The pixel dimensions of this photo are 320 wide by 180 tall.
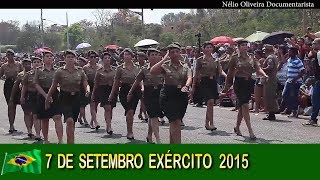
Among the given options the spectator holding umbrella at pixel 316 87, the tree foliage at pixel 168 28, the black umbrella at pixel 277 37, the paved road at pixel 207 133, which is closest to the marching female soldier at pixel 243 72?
the paved road at pixel 207 133

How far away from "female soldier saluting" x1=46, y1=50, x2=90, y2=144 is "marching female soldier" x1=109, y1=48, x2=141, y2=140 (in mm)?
2267

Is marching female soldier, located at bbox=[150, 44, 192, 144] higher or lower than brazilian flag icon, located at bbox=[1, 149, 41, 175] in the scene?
higher

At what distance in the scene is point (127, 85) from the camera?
42.5ft

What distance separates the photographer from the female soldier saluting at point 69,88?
10461 mm

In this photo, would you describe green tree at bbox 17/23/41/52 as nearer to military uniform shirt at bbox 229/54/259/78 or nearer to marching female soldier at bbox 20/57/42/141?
marching female soldier at bbox 20/57/42/141

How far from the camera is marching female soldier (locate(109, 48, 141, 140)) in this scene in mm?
12773

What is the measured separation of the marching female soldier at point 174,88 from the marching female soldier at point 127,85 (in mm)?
2823

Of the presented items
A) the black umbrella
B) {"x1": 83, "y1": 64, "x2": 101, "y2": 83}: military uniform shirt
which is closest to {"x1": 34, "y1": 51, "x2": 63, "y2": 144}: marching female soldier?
{"x1": 83, "y1": 64, "x2": 101, "y2": 83}: military uniform shirt

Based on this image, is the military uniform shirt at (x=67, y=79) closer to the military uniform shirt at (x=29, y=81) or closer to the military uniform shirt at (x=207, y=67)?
the military uniform shirt at (x=29, y=81)

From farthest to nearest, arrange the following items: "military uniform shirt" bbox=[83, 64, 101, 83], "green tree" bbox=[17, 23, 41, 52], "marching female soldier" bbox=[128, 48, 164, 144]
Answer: "green tree" bbox=[17, 23, 41, 52], "military uniform shirt" bbox=[83, 64, 101, 83], "marching female soldier" bbox=[128, 48, 164, 144]

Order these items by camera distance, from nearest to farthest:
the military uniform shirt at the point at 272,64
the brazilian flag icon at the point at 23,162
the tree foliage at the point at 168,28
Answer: the brazilian flag icon at the point at 23,162
the military uniform shirt at the point at 272,64
the tree foliage at the point at 168,28

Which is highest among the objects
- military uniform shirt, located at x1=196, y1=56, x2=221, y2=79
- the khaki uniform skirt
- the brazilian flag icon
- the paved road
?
military uniform shirt, located at x1=196, y1=56, x2=221, y2=79

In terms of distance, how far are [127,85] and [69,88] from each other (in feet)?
8.49

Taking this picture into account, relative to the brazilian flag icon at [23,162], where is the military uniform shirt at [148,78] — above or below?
above
